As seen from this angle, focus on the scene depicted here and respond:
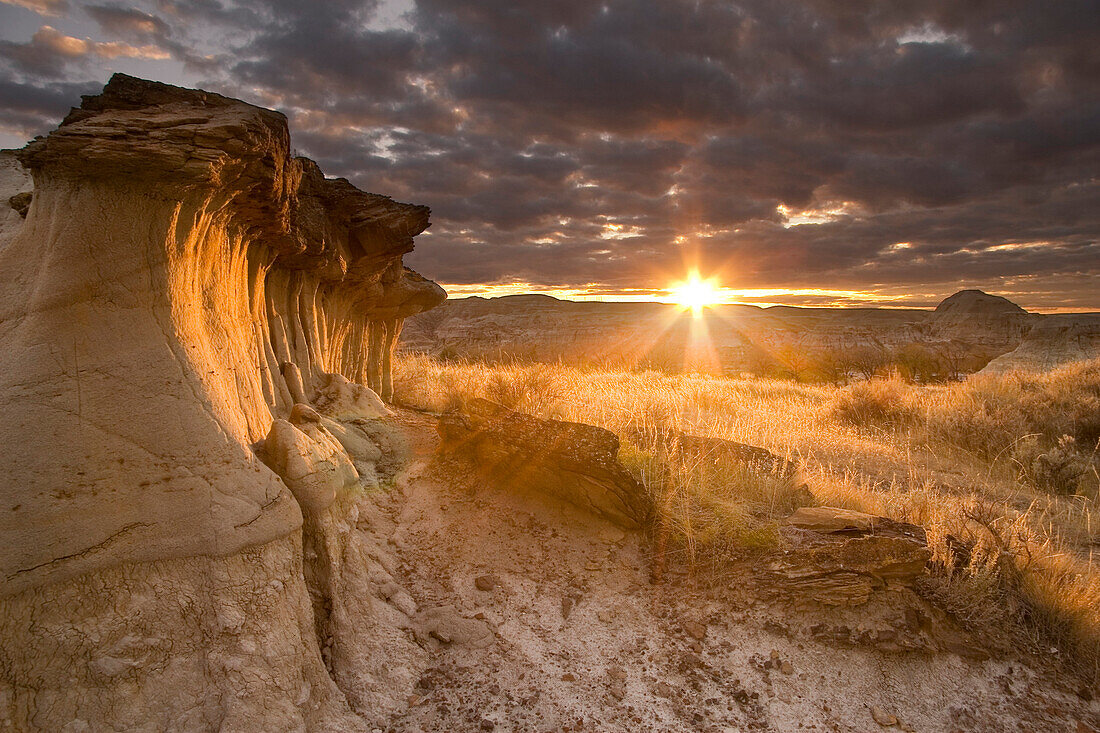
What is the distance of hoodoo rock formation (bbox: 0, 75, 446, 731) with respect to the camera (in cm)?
259

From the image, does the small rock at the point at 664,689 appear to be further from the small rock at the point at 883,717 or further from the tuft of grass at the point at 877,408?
the tuft of grass at the point at 877,408

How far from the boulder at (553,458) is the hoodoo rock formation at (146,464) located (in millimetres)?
2109

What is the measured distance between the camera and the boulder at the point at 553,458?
518 cm

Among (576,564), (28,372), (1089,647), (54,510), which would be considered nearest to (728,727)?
(576,564)

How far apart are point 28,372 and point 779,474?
6.47 m

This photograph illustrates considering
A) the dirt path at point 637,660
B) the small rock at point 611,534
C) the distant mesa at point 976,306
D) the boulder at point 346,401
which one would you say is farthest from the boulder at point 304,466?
the distant mesa at point 976,306

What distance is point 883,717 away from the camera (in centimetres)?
345

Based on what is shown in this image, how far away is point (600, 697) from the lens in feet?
11.6

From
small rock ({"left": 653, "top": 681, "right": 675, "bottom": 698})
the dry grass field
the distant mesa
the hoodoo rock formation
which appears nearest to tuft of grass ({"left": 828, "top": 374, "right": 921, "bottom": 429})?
the dry grass field

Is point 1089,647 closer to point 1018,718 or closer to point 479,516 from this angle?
point 1018,718

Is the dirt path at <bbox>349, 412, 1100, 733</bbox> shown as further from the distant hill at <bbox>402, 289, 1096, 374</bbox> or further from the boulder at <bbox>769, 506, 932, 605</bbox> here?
the distant hill at <bbox>402, 289, 1096, 374</bbox>

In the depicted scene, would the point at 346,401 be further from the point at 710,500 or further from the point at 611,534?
the point at 710,500

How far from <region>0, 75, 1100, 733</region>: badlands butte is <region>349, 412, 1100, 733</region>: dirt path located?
18 millimetres

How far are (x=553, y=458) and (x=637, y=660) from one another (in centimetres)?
211
